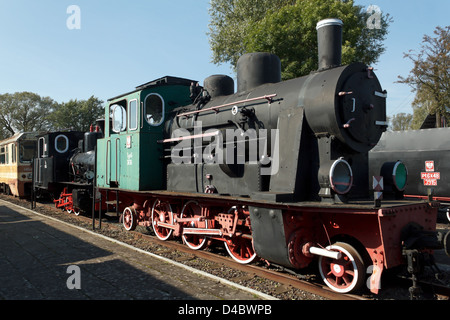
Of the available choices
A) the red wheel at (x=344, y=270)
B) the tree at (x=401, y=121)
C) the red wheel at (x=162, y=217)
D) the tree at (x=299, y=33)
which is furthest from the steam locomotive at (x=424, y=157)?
the tree at (x=401, y=121)

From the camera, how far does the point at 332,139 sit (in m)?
5.05

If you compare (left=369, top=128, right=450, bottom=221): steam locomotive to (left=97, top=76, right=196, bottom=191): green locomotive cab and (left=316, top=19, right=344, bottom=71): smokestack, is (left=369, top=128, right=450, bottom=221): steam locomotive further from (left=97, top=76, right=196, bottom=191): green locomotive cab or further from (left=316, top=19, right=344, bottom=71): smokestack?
(left=97, top=76, right=196, bottom=191): green locomotive cab

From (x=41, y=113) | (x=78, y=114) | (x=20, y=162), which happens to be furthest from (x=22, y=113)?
(x=20, y=162)

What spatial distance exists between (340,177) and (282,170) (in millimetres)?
942

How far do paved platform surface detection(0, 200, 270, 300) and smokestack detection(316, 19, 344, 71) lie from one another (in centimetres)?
387

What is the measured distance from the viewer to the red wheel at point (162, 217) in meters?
8.16

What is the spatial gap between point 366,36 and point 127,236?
1825 cm

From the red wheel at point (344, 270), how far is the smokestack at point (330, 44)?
292 centimetres

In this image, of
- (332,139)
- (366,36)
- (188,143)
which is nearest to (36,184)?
(188,143)

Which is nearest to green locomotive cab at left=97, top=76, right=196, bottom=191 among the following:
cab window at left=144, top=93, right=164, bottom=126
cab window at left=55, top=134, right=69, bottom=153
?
cab window at left=144, top=93, right=164, bottom=126

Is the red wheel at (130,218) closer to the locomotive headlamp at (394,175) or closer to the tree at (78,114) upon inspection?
the locomotive headlamp at (394,175)

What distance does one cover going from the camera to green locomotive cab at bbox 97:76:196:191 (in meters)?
8.40

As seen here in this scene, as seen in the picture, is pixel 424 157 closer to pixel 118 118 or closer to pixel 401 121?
pixel 118 118
